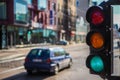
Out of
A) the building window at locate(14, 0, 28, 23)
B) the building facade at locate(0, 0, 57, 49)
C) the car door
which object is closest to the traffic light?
the car door

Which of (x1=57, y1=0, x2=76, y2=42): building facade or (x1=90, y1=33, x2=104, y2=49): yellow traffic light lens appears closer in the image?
(x1=90, y1=33, x2=104, y2=49): yellow traffic light lens

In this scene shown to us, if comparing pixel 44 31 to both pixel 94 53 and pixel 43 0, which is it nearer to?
pixel 43 0

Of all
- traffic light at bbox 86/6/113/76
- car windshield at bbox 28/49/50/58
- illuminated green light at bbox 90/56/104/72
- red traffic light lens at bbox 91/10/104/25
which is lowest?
car windshield at bbox 28/49/50/58

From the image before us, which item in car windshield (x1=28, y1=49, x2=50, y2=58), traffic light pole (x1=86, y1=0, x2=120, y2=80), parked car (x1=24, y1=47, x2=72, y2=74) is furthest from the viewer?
car windshield (x1=28, y1=49, x2=50, y2=58)

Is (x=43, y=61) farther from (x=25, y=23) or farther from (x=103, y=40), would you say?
(x=25, y=23)

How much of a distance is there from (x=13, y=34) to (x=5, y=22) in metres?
Answer: 4.06

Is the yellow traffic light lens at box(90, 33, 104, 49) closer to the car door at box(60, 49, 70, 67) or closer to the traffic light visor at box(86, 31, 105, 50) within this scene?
the traffic light visor at box(86, 31, 105, 50)

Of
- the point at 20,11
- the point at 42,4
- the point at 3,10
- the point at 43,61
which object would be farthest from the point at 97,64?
the point at 42,4

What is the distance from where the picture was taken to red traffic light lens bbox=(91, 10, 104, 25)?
11.3 ft

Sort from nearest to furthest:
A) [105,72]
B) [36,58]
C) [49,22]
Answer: [105,72]
[36,58]
[49,22]

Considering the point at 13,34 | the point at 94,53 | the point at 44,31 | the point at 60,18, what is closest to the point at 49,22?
the point at 44,31

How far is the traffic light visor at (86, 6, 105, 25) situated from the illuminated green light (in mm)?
342

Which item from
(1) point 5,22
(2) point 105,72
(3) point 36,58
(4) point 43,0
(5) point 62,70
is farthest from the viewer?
(4) point 43,0

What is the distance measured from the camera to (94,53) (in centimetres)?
350
